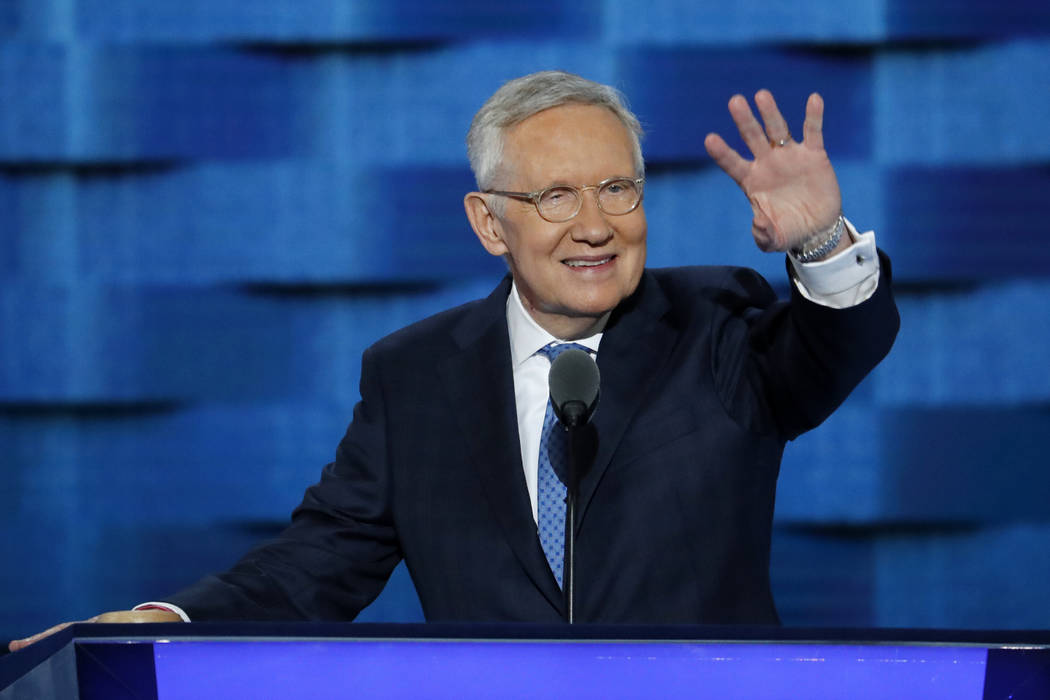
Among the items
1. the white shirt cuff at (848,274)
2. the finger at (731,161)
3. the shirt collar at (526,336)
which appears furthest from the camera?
the shirt collar at (526,336)

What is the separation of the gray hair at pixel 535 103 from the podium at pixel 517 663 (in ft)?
2.96

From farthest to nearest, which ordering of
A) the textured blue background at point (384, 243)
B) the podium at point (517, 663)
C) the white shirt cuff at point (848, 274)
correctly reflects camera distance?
the textured blue background at point (384, 243)
the white shirt cuff at point (848, 274)
the podium at point (517, 663)

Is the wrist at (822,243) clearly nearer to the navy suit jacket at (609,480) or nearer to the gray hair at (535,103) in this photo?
the navy suit jacket at (609,480)

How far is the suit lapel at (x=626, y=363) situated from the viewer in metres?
1.62

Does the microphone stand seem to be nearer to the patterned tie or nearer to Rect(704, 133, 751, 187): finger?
the patterned tie

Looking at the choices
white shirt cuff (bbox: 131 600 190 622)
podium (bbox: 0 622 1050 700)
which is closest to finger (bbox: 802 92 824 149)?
podium (bbox: 0 622 1050 700)

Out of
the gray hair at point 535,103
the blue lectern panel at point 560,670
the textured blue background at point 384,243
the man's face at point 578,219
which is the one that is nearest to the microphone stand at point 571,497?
the blue lectern panel at point 560,670

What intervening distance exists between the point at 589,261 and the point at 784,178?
32cm

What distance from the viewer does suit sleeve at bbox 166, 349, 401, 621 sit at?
152cm

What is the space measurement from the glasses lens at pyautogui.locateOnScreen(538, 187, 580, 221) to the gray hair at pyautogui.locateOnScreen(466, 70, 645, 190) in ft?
0.35

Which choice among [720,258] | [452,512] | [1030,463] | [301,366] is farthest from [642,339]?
[1030,463]

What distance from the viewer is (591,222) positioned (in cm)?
161

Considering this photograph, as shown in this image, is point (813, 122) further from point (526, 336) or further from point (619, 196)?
point (526, 336)

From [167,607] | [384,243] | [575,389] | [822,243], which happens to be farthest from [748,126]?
[384,243]
